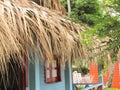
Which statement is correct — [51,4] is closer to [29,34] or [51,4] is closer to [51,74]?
[51,74]

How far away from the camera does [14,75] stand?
700cm

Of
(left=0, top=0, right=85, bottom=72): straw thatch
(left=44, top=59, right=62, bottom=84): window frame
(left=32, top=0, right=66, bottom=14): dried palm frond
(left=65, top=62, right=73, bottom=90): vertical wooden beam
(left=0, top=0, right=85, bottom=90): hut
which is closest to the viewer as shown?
(left=0, top=0, right=85, bottom=72): straw thatch

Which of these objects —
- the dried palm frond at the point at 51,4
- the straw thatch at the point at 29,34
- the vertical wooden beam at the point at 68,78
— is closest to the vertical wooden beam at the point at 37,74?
the straw thatch at the point at 29,34

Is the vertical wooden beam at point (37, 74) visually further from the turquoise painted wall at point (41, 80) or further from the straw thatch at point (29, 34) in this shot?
the straw thatch at point (29, 34)

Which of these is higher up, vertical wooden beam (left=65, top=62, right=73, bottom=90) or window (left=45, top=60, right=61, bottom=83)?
window (left=45, top=60, right=61, bottom=83)

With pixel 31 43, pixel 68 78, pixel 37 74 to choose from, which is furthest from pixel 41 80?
pixel 31 43

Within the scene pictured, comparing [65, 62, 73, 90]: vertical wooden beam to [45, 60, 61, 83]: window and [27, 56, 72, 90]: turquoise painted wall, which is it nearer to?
[27, 56, 72, 90]: turquoise painted wall

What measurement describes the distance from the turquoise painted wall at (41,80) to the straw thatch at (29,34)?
2.14 feet

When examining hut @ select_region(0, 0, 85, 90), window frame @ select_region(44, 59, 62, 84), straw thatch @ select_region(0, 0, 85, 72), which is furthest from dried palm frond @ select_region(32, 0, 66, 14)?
straw thatch @ select_region(0, 0, 85, 72)

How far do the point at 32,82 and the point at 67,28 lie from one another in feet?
4.42

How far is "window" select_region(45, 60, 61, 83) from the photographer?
7.83 metres

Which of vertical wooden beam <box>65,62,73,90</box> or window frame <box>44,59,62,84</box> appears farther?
vertical wooden beam <box>65,62,73,90</box>

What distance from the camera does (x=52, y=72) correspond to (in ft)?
27.4

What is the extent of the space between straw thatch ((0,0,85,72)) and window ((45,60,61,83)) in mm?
1193
